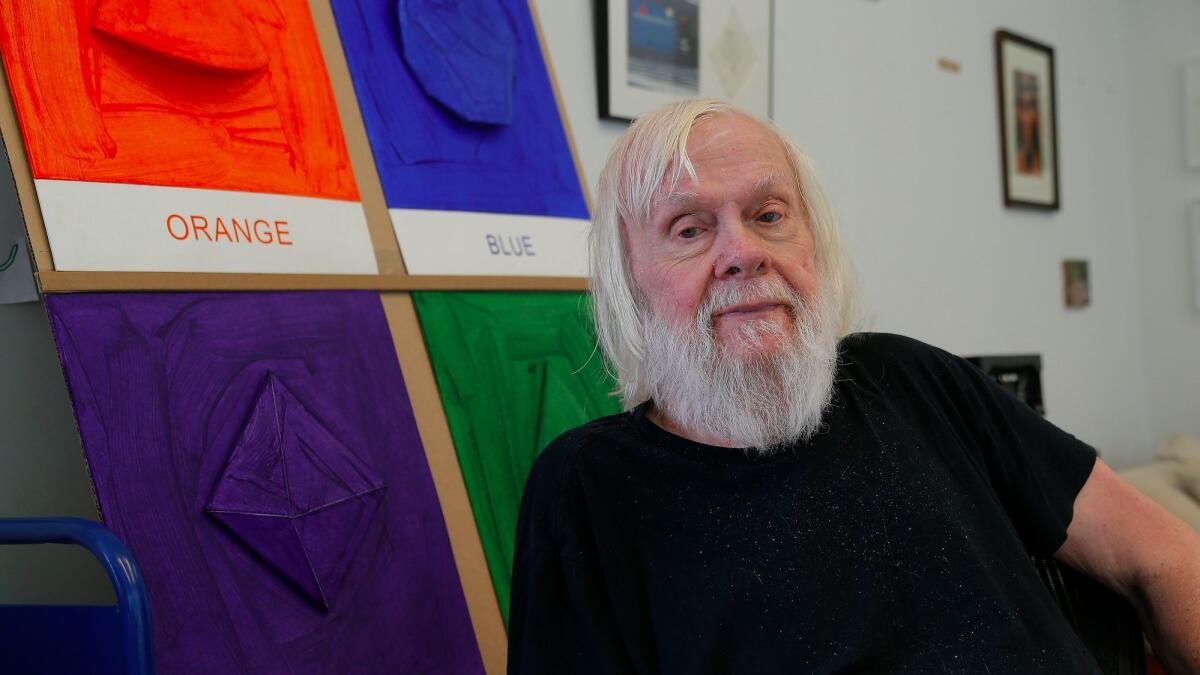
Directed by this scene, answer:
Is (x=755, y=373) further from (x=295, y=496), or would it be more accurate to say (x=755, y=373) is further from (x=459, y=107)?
(x=459, y=107)

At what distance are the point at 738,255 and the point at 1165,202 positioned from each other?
3201 millimetres

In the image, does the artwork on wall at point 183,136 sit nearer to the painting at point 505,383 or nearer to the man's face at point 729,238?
→ the painting at point 505,383

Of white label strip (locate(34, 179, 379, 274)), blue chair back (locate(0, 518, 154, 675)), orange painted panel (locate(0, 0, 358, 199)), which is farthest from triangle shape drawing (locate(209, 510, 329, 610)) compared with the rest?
orange painted panel (locate(0, 0, 358, 199))

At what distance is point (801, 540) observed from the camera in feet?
3.75

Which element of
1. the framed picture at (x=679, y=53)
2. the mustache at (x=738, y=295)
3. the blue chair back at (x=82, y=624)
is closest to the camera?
the blue chair back at (x=82, y=624)

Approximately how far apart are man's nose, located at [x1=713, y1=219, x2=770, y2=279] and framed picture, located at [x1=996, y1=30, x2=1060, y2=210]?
2.39 meters

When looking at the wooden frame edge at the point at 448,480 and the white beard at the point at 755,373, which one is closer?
the white beard at the point at 755,373

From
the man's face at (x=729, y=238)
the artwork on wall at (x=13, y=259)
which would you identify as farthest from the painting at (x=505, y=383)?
the artwork on wall at (x=13, y=259)

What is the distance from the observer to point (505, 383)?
162 cm

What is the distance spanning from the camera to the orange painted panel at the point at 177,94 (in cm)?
117

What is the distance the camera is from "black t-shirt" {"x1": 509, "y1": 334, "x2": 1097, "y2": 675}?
1.12 m

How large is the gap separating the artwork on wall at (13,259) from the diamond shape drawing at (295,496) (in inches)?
13.0

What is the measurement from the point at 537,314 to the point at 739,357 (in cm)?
56

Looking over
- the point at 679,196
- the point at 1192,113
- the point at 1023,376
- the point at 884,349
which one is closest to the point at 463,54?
the point at 679,196
